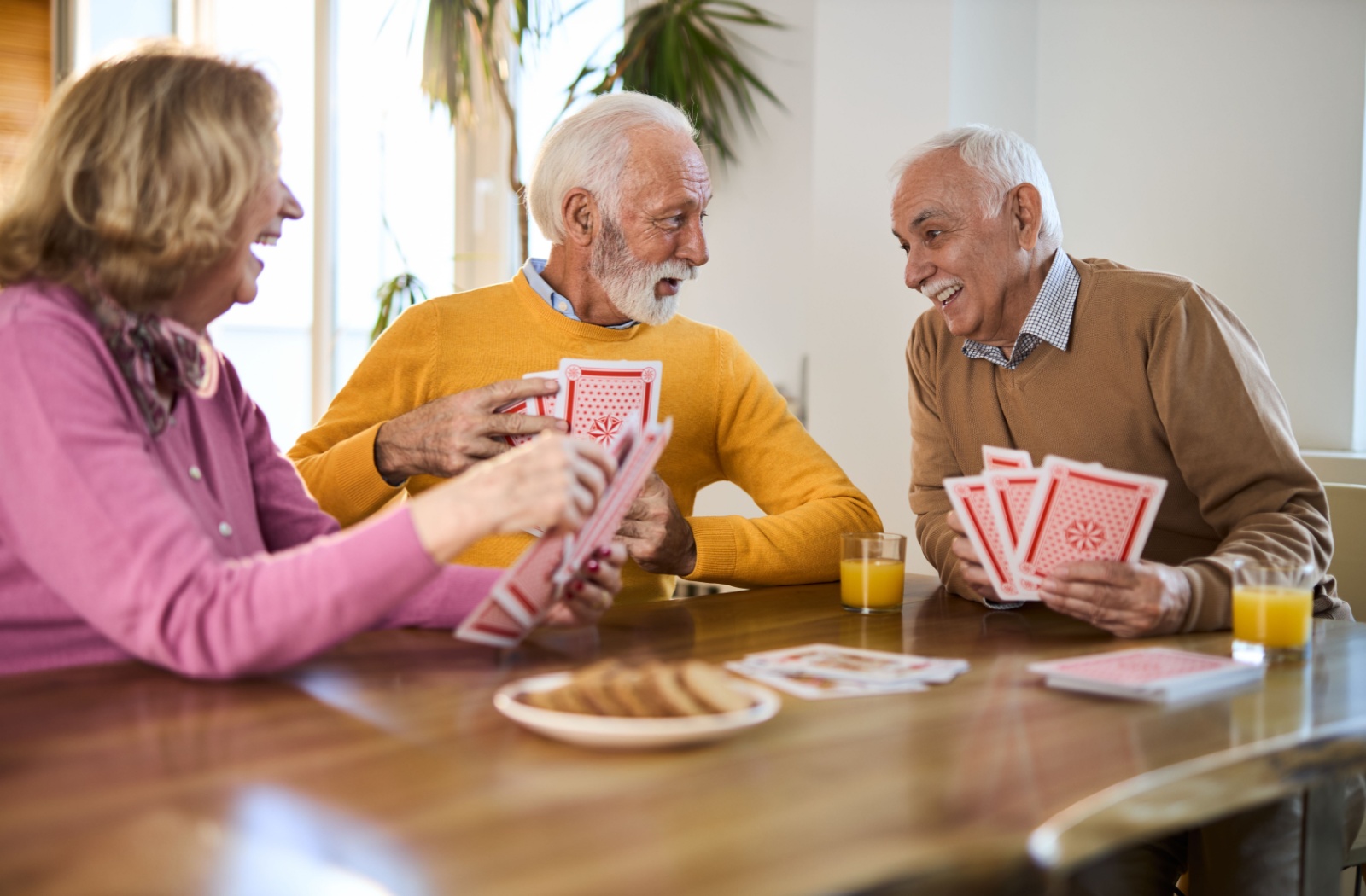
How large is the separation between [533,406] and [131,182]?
0.83 meters

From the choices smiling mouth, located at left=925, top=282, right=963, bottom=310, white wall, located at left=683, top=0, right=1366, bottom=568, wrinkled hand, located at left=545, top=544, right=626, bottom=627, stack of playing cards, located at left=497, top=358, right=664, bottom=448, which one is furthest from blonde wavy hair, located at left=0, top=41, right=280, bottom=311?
white wall, located at left=683, top=0, right=1366, bottom=568

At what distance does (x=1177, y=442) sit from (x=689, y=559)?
2.73 ft

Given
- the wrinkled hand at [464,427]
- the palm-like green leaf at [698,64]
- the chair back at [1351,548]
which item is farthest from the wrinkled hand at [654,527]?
the palm-like green leaf at [698,64]

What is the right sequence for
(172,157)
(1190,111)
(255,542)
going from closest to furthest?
(172,157), (255,542), (1190,111)

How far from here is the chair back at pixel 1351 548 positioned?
86.5 inches

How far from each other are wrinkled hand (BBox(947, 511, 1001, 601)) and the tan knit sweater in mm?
111

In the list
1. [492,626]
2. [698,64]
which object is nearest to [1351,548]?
[492,626]

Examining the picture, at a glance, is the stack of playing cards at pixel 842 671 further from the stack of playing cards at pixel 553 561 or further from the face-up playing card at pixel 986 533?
the face-up playing card at pixel 986 533

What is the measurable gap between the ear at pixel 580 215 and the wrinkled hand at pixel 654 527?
2.23 feet

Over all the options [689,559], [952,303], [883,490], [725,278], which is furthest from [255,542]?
[725,278]

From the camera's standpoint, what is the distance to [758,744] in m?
1.01

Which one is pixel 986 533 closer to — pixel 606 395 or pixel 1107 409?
pixel 1107 409

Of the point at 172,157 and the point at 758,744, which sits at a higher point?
the point at 172,157

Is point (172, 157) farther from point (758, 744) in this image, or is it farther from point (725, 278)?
point (725, 278)
